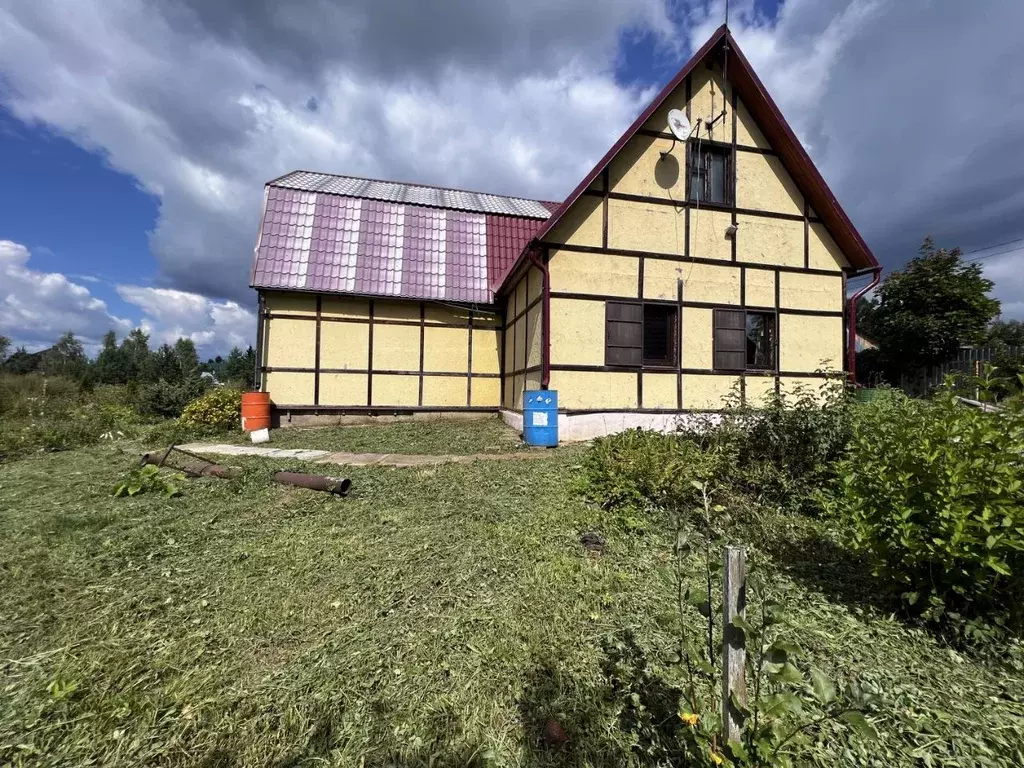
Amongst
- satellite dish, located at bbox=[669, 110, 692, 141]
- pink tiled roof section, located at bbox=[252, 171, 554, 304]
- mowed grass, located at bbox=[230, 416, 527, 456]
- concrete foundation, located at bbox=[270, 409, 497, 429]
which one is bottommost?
mowed grass, located at bbox=[230, 416, 527, 456]

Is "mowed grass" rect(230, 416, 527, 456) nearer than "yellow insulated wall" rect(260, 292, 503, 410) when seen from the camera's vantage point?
Yes

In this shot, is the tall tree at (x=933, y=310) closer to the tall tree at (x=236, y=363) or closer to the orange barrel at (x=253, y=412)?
the orange barrel at (x=253, y=412)

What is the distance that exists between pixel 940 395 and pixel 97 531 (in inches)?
237

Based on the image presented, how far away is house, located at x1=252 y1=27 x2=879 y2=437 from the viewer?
25.5 ft

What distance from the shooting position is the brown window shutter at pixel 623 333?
791cm

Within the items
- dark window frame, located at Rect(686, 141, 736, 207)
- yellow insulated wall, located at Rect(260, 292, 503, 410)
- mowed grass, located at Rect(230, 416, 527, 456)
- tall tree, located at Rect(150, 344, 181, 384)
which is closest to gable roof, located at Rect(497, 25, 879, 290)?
dark window frame, located at Rect(686, 141, 736, 207)

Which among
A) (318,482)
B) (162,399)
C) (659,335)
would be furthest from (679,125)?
(162,399)

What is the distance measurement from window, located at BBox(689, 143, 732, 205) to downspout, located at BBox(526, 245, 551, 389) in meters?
3.32

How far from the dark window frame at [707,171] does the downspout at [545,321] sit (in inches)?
127

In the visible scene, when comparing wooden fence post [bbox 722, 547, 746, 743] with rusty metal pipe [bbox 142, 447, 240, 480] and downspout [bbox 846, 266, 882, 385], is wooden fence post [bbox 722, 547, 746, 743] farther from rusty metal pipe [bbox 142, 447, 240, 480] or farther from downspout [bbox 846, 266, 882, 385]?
downspout [bbox 846, 266, 882, 385]

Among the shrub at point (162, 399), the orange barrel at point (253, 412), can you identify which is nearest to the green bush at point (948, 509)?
the orange barrel at point (253, 412)

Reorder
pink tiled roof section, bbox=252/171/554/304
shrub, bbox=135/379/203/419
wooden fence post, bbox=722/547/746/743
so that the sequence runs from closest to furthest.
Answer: wooden fence post, bbox=722/547/746/743 → pink tiled roof section, bbox=252/171/554/304 → shrub, bbox=135/379/203/419

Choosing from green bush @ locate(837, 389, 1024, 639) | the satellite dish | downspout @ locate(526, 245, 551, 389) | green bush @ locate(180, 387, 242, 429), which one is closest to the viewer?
green bush @ locate(837, 389, 1024, 639)

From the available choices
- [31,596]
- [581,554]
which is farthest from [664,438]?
[31,596]
